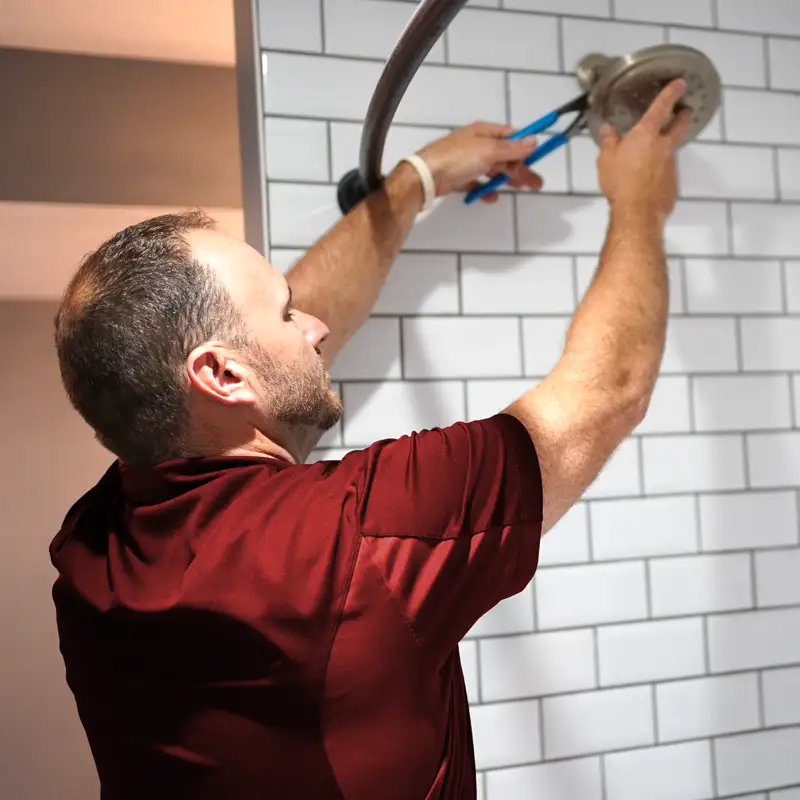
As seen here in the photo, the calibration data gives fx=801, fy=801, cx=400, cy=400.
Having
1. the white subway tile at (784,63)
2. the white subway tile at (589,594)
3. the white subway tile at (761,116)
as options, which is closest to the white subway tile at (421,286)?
the white subway tile at (589,594)

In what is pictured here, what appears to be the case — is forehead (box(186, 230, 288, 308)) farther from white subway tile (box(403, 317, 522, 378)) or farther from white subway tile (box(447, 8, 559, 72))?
white subway tile (box(447, 8, 559, 72))

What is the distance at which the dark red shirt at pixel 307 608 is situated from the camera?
2.21 ft

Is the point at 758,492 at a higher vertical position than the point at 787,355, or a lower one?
lower

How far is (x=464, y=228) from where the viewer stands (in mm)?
1173

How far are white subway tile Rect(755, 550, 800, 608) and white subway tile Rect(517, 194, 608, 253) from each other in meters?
0.57

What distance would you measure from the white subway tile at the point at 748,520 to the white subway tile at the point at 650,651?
0.14 metres

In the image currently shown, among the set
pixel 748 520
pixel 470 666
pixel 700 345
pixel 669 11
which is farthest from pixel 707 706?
pixel 669 11

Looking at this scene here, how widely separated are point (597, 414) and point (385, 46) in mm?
682

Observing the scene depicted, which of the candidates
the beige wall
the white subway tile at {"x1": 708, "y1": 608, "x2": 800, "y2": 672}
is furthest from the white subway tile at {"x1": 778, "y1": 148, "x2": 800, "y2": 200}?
the beige wall

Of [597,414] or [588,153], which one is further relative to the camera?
[588,153]

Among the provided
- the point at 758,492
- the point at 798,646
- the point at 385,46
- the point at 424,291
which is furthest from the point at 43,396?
the point at 798,646

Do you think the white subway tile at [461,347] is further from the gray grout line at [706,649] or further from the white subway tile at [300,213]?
the gray grout line at [706,649]

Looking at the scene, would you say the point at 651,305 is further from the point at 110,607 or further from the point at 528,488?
the point at 110,607

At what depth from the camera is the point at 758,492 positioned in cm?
129
